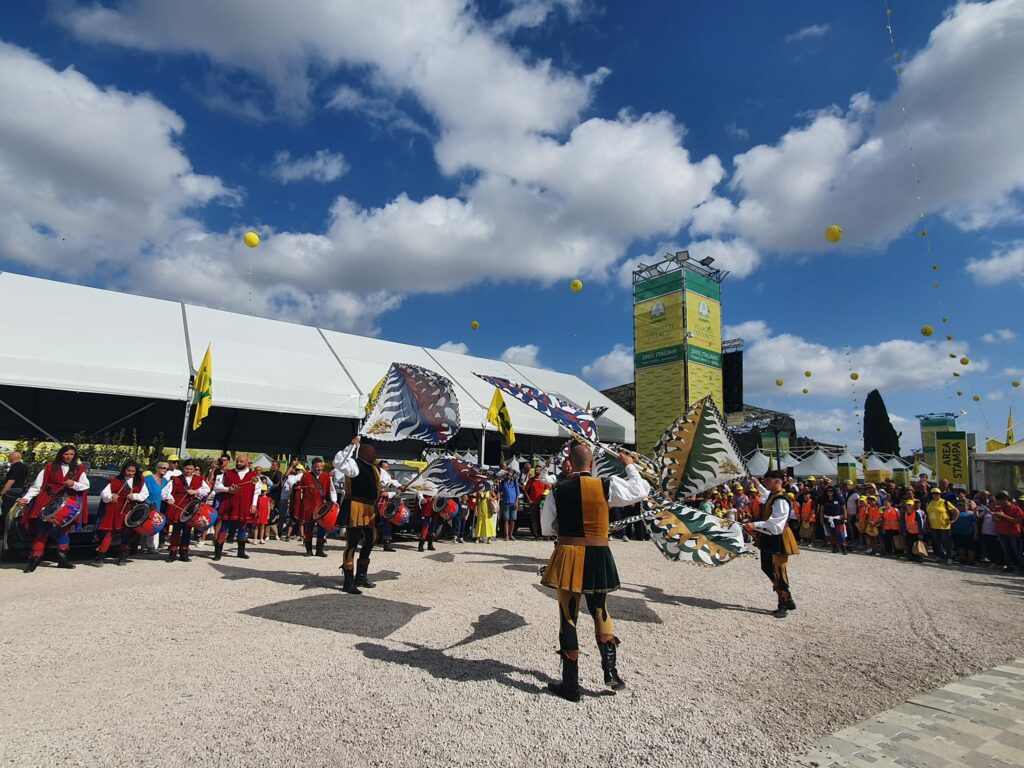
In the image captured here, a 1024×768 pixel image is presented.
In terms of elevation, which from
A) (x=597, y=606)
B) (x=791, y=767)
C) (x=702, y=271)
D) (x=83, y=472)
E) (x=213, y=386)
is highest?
(x=702, y=271)

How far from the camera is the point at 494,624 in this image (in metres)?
5.94

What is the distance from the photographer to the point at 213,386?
600 inches

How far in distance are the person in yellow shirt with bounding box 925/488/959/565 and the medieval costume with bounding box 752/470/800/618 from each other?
8.13m

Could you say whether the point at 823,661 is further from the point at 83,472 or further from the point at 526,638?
the point at 83,472

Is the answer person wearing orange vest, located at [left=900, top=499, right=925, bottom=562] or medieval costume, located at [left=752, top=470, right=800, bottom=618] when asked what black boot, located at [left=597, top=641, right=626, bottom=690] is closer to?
medieval costume, located at [left=752, top=470, right=800, bottom=618]

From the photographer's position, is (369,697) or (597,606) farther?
(597,606)

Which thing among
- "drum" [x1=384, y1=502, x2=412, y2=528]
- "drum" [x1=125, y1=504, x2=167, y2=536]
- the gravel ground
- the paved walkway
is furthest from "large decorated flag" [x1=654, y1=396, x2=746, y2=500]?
"drum" [x1=125, y1=504, x2=167, y2=536]

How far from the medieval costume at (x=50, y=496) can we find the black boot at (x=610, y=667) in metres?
7.89

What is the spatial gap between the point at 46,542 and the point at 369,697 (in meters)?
7.15

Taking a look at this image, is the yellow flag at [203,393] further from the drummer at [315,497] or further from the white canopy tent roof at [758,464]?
the white canopy tent roof at [758,464]

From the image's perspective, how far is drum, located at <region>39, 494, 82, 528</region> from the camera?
778 cm

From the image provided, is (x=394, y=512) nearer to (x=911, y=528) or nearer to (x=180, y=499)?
(x=180, y=499)

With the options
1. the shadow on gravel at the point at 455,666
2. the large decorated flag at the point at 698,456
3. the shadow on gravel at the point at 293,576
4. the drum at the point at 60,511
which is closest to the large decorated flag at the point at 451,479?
the shadow on gravel at the point at 293,576

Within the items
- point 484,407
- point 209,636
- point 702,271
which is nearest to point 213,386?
point 484,407
